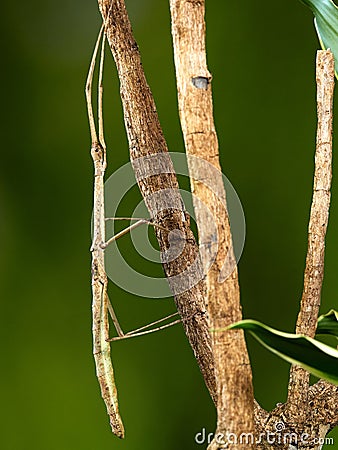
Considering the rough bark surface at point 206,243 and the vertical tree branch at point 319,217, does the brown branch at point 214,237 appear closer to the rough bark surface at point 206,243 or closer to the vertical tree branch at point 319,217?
the rough bark surface at point 206,243

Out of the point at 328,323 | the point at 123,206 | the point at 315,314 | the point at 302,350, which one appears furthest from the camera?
the point at 123,206

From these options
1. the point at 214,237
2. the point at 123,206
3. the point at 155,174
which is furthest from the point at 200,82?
the point at 123,206

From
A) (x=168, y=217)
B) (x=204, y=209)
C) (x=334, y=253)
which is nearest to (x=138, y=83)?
(x=168, y=217)

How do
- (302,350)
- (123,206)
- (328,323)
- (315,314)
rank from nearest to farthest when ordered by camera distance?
(302,350) → (328,323) → (315,314) → (123,206)

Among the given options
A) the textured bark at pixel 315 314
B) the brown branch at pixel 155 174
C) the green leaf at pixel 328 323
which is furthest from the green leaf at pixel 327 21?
the green leaf at pixel 328 323

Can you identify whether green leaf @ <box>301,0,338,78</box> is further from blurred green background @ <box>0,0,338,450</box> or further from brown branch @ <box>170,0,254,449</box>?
blurred green background @ <box>0,0,338,450</box>

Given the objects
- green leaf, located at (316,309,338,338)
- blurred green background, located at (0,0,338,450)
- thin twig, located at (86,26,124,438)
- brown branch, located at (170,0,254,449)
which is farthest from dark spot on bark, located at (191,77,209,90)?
blurred green background, located at (0,0,338,450)

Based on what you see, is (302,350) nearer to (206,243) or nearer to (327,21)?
(206,243)
